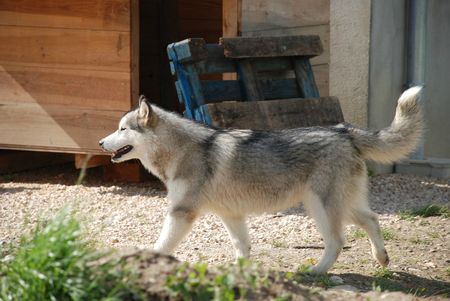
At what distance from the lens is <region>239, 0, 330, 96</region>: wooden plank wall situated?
28.9 ft

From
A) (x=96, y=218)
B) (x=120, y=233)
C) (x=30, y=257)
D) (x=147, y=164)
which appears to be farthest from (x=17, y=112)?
(x=30, y=257)

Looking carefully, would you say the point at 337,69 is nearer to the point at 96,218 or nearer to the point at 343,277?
the point at 96,218

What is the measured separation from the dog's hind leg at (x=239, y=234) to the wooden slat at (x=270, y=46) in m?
2.03

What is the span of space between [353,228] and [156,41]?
5.23 metres

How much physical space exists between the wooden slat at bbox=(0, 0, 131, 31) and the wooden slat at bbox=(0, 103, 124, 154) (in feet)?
2.94

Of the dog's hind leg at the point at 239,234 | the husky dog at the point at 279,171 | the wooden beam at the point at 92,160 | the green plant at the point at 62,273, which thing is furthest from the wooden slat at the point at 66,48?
the green plant at the point at 62,273

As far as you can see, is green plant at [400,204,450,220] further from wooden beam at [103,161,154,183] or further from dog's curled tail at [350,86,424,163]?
wooden beam at [103,161,154,183]

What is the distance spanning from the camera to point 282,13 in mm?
8883

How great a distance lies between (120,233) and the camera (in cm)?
696

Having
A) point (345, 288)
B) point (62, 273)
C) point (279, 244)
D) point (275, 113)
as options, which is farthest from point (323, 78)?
point (62, 273)

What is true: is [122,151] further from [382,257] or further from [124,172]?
[124,172]

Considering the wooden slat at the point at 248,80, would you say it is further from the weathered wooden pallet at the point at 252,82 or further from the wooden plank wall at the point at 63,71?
the wooden plank wall at the point at 63,71

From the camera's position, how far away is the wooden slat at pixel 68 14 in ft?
27.7

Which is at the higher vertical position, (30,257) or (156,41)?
(156,41)
